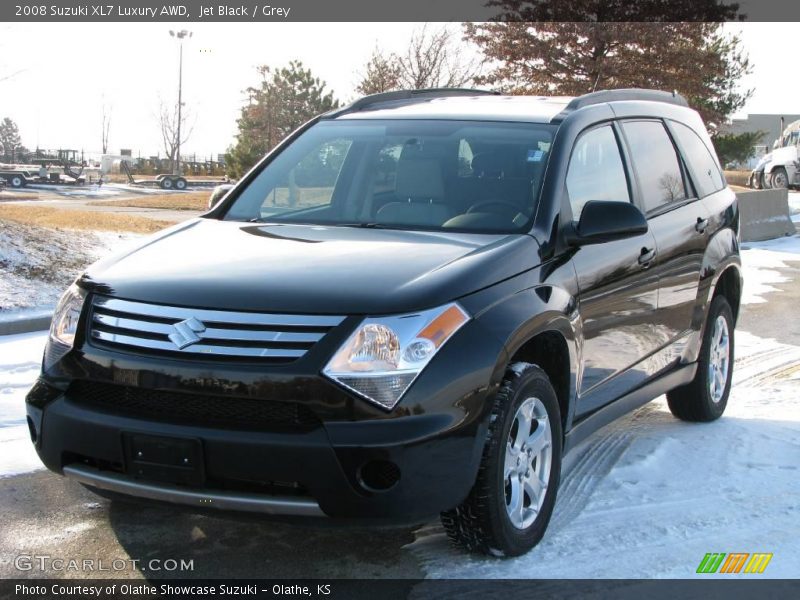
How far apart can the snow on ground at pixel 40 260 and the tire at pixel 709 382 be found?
4.84 meters

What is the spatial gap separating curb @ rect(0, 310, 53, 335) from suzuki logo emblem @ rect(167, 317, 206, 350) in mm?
5949

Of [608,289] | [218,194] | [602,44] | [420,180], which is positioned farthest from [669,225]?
[602,44]

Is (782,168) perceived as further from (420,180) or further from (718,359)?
(420,180)

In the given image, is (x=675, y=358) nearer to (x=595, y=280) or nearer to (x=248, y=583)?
(x=595, y=280)

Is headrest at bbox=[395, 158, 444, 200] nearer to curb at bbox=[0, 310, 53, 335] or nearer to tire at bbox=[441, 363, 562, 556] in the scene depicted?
tire at bbox=[441, 363, 562, 556]

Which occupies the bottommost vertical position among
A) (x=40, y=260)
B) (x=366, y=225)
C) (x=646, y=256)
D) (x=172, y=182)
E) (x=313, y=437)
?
(x=172, y=182)

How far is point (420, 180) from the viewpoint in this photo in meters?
4.92

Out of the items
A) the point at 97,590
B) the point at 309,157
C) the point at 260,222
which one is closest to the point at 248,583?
the point at 97,590

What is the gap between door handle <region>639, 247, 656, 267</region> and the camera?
514 centimetres

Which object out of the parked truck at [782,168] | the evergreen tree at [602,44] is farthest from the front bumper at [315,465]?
the parked truck at [782,168]

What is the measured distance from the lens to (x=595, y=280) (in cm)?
468

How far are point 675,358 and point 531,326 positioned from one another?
1971 mm

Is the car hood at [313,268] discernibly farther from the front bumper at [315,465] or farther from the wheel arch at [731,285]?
the wheel arch at [731,285]

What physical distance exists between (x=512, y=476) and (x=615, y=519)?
0.77 meters
